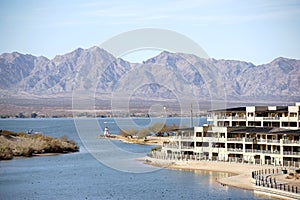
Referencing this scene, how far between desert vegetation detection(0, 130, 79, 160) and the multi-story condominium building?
74.3ft

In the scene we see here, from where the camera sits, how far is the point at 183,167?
6338 cm

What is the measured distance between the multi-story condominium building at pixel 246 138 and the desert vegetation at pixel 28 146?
891 inches

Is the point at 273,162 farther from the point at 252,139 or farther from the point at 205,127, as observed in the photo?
the point at 205,127

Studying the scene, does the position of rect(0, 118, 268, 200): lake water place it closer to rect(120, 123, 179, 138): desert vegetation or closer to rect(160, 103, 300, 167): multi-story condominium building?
rect(160, 103, 300, 167): multi-story condominium building

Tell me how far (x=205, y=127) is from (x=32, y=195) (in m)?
25.7

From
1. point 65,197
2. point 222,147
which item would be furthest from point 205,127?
point 65,197

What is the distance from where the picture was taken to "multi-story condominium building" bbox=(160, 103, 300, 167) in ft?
194

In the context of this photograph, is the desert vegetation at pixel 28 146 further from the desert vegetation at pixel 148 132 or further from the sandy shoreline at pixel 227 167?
the desert vegetation at pixel 148 132

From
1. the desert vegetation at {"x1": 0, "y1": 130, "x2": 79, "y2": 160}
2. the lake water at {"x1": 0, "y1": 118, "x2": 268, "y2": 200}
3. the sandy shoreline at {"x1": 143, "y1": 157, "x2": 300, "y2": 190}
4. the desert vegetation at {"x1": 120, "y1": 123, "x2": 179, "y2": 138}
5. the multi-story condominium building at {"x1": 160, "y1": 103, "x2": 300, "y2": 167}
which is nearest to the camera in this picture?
the lake water at {"x1": 0, "y1": 118, "x2": 268, "y2": 200}

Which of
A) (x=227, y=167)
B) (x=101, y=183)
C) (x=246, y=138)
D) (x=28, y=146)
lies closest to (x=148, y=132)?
(x=28, y=146)

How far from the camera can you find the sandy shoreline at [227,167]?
167ft

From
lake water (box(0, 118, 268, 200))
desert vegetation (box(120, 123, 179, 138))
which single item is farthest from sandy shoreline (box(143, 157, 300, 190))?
desert vegetation (box(120, 123, 179, 138))

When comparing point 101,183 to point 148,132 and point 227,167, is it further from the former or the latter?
point 148,132

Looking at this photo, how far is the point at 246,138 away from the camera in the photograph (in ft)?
206
